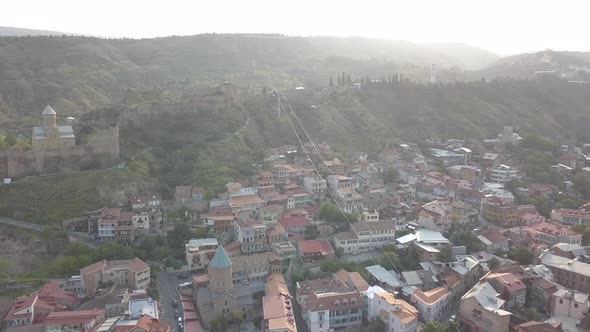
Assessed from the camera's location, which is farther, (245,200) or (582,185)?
(582,185)

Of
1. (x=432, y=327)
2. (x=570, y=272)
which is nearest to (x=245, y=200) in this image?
(x=432, y=327)

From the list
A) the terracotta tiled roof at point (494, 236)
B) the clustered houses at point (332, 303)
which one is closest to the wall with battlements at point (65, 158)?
the clustered houses at point (332, 303)

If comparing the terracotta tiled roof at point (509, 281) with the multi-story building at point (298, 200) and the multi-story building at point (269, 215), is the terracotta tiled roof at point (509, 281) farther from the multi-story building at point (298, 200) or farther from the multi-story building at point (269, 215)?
the multi-story building at point (298, 200)

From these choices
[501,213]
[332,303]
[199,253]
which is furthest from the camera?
[501,213]

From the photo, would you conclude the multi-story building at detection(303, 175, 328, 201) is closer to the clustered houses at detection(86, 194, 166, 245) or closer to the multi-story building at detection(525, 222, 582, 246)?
the clustered houses at detection(86, 194, 166, 245)

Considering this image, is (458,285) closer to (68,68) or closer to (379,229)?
(379,229)

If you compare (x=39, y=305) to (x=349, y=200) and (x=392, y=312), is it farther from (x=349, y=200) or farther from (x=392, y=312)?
(x=349, y=200)

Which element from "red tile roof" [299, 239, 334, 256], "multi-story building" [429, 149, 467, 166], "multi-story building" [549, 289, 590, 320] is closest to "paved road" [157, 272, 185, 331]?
"red tile roof" [299, 239, 334, 256]
